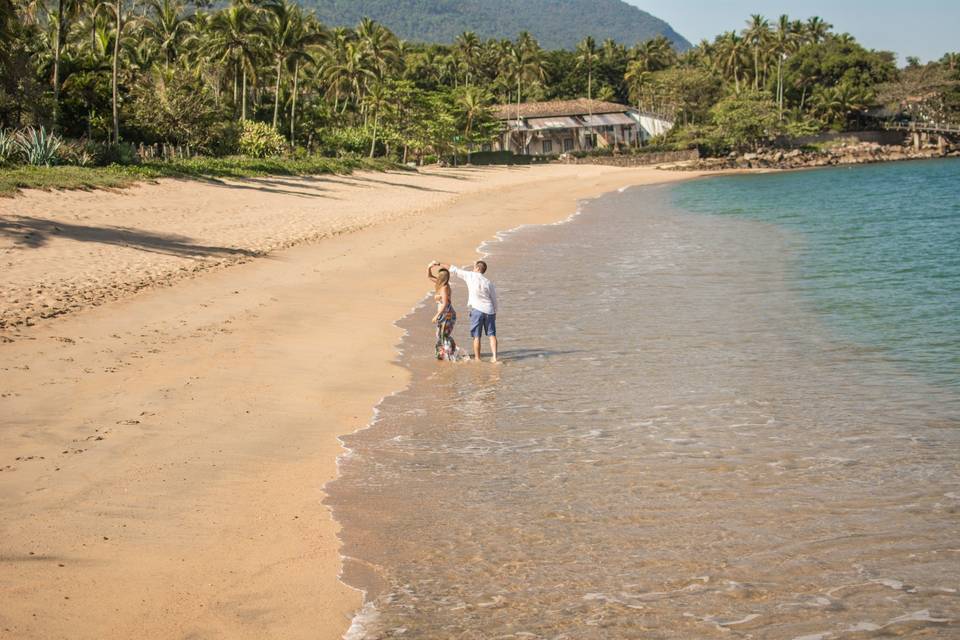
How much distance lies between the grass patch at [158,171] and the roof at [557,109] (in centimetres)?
4771

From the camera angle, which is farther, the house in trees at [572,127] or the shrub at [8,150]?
the house in trees at [572,127]

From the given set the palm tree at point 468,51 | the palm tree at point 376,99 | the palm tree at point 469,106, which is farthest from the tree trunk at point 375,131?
the palm tree at point 468,51

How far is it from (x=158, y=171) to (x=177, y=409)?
24.5 meters

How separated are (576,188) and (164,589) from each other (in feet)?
190

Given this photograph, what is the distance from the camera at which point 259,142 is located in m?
49.7

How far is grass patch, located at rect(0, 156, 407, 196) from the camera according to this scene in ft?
81.4

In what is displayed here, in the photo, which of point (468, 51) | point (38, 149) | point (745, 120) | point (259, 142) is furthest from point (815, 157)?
point (38, 149)

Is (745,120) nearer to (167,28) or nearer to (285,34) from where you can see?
(285,34)

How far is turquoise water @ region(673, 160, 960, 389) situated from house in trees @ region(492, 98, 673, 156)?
3602 centimetres

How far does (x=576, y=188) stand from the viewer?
204 ft

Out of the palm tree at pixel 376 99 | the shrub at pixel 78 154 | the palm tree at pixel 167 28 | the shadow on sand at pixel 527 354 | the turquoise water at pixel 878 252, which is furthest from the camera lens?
the palm tree at pixel 376 99

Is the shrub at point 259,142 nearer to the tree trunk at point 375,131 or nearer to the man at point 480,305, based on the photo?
the tree trunk at point 375,131

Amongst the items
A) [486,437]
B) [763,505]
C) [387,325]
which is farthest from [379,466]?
[387,325]

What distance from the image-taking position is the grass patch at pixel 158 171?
24.8 meters
